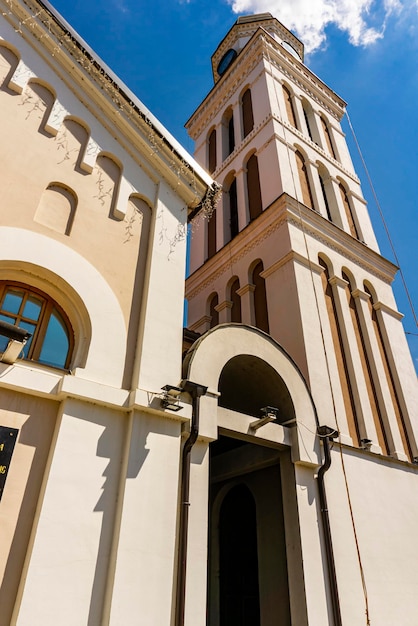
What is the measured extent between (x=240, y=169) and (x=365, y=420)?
423 inches

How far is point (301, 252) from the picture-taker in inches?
463

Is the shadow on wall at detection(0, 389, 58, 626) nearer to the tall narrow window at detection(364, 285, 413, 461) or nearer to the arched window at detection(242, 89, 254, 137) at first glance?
the tall narrow window at detection(364, 285, 413, 461)

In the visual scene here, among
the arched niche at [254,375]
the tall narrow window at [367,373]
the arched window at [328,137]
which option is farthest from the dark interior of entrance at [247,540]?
the arched window at [328,137]

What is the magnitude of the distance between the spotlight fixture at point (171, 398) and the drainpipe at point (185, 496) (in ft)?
1.32

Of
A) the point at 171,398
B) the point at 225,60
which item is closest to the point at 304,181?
the point at 171,398

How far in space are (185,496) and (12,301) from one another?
3.73 m

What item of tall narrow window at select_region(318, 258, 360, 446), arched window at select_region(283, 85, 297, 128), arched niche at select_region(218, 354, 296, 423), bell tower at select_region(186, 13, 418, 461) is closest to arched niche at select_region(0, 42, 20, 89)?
arched niche at select_region(218, 354, 296, 423)

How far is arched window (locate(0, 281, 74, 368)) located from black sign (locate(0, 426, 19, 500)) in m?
1.08

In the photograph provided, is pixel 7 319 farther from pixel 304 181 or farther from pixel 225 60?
pixel 225 60

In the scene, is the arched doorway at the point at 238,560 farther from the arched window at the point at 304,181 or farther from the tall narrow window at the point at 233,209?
the arched window at the point at 304,181

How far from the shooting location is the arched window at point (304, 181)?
14.4 metres

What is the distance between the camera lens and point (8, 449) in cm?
487

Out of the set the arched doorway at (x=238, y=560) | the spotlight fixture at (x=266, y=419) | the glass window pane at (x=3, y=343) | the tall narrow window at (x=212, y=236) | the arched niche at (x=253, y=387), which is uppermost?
the tall narrow window at (x=212, y=236)

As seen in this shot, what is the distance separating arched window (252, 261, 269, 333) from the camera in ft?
38.5
